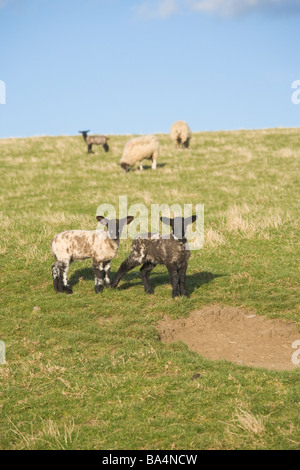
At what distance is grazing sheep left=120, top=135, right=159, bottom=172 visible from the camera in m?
27.6

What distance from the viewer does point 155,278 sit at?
40.4 feet

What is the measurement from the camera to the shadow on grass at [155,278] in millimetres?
11672

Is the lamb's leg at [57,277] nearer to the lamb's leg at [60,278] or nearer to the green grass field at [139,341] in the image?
the lamb's leg at [60,278]

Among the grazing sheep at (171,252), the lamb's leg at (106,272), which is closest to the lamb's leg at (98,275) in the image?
the lamb's leg at (106,272)

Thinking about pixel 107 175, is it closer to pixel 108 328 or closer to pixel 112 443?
pixel 108 328

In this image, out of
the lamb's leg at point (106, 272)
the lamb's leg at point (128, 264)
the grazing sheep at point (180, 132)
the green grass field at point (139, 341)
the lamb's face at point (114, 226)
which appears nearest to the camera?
the green grass field at point (139, 341)

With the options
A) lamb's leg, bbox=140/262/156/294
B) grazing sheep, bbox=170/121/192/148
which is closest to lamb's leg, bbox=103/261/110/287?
lamb's leg, bbox=140/262/156/294

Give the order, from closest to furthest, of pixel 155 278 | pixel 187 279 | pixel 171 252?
pixel 171 252 < pixel 187 279 < pixel 155 278

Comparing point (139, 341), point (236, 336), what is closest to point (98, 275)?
point (139, 341)

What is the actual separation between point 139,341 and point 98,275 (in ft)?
8.42

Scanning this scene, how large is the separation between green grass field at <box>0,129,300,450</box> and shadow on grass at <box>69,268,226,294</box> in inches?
1.1

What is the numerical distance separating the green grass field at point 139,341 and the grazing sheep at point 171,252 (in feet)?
1.68

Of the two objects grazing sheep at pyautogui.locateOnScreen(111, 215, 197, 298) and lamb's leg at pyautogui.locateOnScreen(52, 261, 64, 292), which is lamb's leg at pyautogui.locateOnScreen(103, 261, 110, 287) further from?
lamb's leg at pyautogui.locateOnScreen(52, 261, 64, 292)

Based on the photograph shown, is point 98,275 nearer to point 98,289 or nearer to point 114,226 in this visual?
point 98,289
